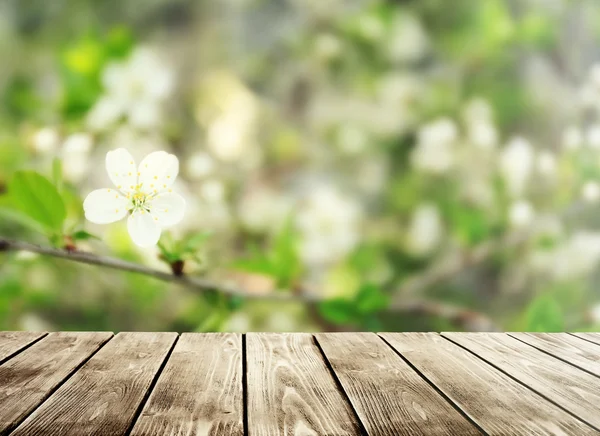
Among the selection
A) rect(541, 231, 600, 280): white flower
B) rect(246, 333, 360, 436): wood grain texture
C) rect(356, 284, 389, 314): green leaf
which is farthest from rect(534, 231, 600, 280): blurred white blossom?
rect(246, 333, 360, 436): wood grain texture

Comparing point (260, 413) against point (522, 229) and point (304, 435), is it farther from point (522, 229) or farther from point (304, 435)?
point (522, 229)

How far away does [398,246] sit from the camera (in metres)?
1.09

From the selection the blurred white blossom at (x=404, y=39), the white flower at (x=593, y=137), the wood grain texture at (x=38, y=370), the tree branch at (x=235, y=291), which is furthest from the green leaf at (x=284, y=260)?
the white flower at (x=593, y=137)

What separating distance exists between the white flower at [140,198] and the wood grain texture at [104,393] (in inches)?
5.1

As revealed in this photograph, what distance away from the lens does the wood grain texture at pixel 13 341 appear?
2.20 feet

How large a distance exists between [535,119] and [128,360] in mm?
904

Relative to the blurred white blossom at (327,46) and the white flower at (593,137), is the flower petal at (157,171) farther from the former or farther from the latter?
the white flower at (593,137)

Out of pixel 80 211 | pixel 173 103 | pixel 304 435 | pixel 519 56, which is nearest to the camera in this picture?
pixel 304 435

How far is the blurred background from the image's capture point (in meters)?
1.03

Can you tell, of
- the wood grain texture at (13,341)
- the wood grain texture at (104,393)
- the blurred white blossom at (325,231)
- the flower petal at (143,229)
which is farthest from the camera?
the blurred white blossom at (325,231)

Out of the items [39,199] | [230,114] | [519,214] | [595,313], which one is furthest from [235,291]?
[595,313]

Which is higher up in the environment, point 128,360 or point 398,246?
point 398,246

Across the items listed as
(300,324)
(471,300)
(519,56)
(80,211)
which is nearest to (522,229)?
(471,300)

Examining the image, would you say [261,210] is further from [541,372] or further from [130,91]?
[541,372]
